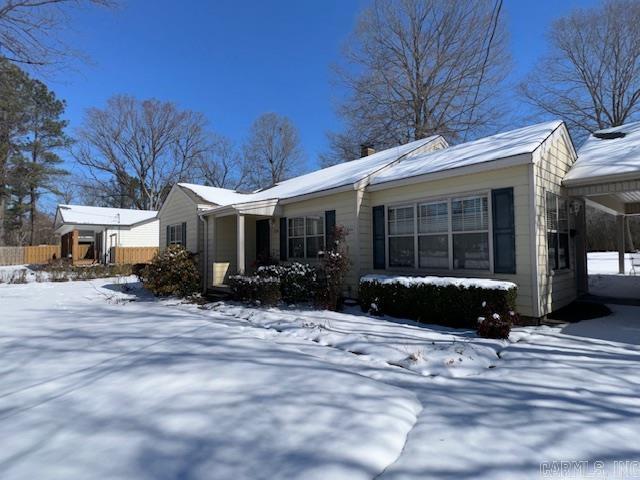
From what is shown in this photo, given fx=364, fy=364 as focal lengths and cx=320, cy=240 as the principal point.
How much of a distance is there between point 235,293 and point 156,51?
518 inches

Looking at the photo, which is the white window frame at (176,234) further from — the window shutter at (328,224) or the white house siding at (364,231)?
the white house siding at (364,231)

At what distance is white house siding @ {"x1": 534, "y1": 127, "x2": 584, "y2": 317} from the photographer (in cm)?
678

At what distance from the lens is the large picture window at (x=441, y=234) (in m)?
7.37

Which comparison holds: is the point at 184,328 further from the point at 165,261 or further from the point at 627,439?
the point at 627,439

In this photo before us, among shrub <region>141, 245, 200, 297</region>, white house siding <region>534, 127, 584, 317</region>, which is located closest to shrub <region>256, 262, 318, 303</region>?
shrub <region>141, 245, 200, 297</region>

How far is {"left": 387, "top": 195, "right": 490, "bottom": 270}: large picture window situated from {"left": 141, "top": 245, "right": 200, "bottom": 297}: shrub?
19.7 feet

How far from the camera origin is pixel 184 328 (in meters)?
6.34

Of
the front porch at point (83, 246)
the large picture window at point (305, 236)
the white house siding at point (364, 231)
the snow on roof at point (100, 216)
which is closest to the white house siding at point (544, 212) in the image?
the white house siding at point (364, 231)

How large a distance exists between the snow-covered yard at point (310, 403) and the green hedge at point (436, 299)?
2.03 feet

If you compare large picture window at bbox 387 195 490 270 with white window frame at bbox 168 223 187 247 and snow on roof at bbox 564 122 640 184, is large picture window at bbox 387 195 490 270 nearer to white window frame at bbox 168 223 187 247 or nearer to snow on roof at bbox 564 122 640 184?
snow on roof at bbox 564 122 640 184

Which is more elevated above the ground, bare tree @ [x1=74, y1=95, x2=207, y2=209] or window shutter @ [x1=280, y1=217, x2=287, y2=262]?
bare tree @ [x1=74, y1=95, x2=207, y2=209]

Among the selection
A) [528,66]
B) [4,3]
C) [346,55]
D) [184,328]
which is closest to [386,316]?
[184,328]

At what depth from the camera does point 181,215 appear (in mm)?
14328

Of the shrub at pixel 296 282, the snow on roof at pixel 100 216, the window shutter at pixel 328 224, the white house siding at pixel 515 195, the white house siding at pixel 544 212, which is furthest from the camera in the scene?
the snow on roof at pixel 100 216
